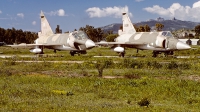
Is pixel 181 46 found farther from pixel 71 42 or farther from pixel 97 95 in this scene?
pixel 97 95

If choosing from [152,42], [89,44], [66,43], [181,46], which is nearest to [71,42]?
[66,43]

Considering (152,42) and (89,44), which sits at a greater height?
(152,42)

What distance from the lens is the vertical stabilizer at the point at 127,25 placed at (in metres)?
50.0

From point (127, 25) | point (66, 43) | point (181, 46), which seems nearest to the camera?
point (181, 46)

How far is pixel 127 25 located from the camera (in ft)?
168

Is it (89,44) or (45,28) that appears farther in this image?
(45,28)

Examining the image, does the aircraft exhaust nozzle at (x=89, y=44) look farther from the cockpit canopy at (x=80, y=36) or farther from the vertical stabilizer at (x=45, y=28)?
the vertical stabilizer at (x=45, y=28)

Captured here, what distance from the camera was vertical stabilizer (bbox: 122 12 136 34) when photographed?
50.0 m

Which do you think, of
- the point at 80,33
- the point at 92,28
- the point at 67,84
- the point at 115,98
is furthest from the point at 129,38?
the point at 92,28

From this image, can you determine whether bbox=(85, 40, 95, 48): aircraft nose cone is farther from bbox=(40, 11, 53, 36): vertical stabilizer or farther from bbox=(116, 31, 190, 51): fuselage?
bbox=(40, 11, 53, 36): vertical stabilizer

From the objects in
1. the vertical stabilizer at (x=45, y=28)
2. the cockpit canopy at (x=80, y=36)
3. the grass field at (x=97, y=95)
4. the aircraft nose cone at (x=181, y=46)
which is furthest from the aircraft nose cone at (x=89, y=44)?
the grass field at (x=97, y=95)

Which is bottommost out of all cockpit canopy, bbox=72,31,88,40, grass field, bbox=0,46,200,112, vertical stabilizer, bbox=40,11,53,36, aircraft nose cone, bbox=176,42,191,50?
grass field, bbox=0,46,200,112

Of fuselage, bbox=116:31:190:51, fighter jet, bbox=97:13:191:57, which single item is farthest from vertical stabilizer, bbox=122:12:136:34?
fuselage, bbox=116:31:190:51

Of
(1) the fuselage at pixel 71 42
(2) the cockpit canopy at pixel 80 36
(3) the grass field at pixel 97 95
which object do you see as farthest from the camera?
(2) the cockpit canopy at pixel 80 36
